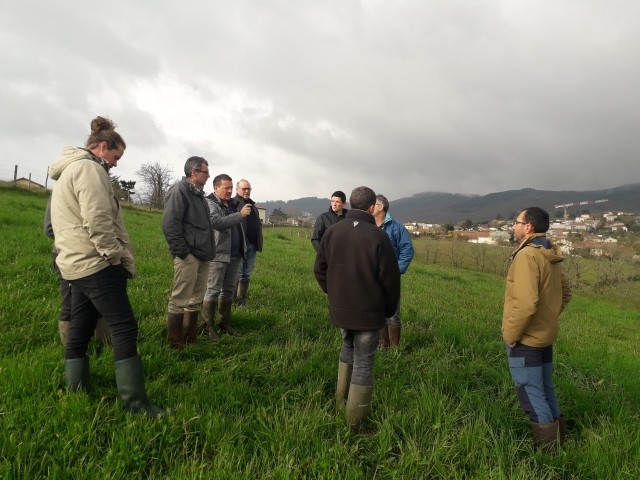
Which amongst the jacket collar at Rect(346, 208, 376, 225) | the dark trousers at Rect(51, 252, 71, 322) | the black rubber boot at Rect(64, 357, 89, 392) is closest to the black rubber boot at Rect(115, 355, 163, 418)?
the black rubber boot at Rect(64, 357, 89, 392)

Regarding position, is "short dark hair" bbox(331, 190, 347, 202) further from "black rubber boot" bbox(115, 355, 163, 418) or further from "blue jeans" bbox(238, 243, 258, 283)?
"black rubber boot" bbox(115, 355, 163, 418)

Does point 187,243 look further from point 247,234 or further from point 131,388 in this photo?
point 247,234

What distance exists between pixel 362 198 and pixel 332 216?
10.6 ft

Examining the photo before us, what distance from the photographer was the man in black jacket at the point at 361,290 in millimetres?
3238

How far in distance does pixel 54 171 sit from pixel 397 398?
3860mm

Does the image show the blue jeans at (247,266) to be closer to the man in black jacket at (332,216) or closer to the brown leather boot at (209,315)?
the man in black jacket at (332,216)

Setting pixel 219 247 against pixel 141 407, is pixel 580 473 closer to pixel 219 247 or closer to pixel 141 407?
pixel 141 407

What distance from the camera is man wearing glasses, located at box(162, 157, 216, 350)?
4441 millimetres

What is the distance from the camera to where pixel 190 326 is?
4.67 metres

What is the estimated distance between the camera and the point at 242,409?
334cm

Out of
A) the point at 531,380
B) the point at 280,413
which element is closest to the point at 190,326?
the point at 280,413

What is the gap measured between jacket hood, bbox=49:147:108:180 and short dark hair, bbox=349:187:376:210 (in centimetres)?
236

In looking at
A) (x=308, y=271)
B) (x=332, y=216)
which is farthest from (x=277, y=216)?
(x=332, y=216)

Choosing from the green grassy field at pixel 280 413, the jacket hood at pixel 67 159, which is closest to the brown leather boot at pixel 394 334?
the green grassy field at pixel 280 413
